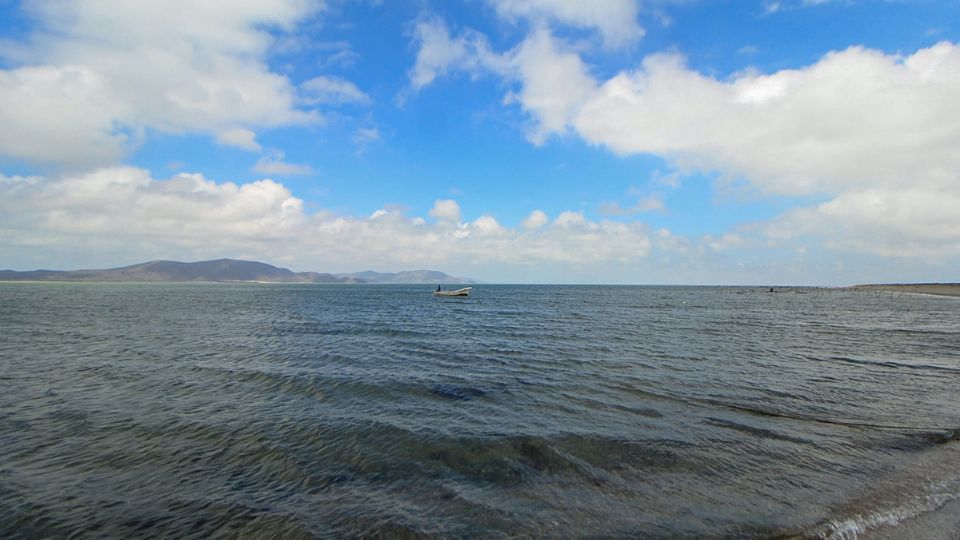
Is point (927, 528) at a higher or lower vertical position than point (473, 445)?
higher

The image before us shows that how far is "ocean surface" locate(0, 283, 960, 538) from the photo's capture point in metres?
8.23

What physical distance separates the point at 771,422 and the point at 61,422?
925 inches

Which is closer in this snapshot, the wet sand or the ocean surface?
the wet sand

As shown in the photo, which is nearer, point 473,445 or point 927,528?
point 927,528

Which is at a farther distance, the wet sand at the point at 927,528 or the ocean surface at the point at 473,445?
the ocean surface at the point at 473,445

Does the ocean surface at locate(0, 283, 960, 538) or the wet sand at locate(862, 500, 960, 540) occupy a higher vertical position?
the wet sand at locate(862, 500, 960, 540)

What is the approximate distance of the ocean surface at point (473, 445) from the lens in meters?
8.23

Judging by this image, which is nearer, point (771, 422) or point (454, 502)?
point (454, 502)

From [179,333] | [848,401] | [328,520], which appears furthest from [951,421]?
[179,333]

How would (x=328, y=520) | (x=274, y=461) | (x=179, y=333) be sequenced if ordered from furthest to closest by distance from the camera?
(x=179, y=333) < (x=274, y=461) < (x=328, y=520)

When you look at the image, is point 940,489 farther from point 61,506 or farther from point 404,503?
point 61,506

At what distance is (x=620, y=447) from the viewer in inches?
456

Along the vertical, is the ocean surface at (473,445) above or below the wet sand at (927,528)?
below

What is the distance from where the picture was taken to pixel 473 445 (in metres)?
11.8
